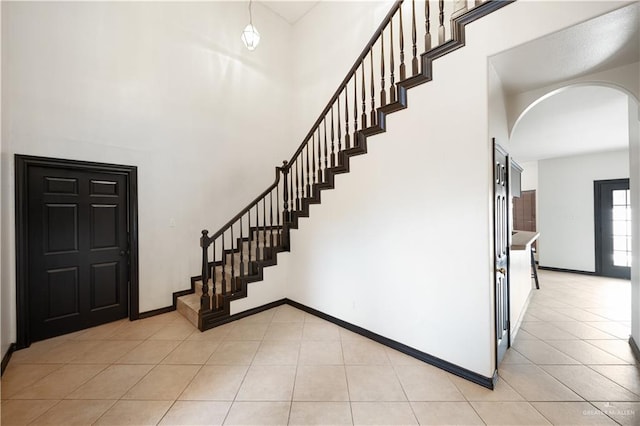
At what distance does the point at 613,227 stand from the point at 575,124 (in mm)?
3529

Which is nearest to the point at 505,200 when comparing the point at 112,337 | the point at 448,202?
the point at 448,202

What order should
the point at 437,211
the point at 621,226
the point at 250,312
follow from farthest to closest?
the point at 621,226 → the point at 250,312 → the point at 437,211

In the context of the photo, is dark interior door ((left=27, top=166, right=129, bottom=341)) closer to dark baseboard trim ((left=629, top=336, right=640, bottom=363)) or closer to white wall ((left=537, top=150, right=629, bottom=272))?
dark baseboard trim ((left=629, top=336, right=640, bottom=363))

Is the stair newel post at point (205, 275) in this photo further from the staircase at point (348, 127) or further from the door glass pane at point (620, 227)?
the door glass pane at point (620, 227)

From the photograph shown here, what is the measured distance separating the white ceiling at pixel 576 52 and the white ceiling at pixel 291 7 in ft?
15.0

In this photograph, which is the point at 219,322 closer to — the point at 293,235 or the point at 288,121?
the point at 293,235

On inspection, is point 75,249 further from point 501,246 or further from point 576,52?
point 576,52

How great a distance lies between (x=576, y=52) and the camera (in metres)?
1.92

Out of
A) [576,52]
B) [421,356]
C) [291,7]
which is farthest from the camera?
[291,7]

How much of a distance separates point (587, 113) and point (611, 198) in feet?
12.0

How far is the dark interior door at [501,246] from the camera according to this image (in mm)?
2230

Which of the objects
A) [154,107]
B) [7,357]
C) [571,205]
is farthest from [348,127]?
[571,205]

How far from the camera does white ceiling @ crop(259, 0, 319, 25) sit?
199 inches

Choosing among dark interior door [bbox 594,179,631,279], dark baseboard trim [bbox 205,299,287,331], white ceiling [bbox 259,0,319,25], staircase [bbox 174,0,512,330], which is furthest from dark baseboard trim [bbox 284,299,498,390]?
dark interior door [bbox 594,179,631,279]
